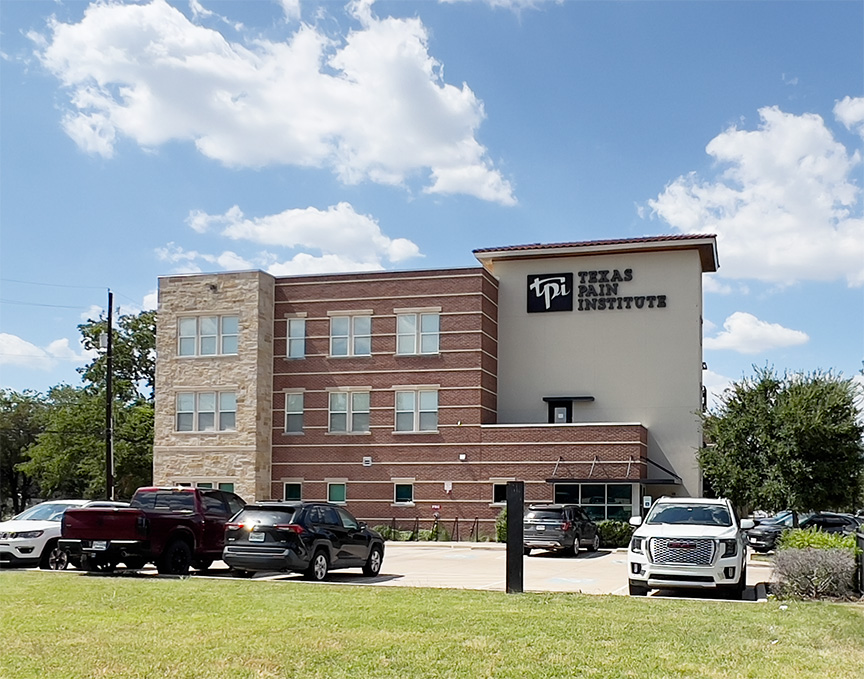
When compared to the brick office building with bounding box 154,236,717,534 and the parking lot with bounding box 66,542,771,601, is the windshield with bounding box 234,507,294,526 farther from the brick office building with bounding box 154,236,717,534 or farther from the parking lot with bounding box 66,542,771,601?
the brick office building with bounding box 154,236,717,534

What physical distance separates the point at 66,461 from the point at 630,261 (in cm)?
3641

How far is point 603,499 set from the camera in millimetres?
40375

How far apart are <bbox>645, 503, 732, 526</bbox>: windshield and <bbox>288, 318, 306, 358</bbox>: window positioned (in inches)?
1083

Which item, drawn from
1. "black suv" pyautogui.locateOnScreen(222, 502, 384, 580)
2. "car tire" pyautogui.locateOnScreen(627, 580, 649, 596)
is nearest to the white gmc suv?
"car tire" pyautogui.locateOnScreen(627, 580, 649, 596)

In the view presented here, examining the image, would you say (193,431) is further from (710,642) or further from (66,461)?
(710,642)

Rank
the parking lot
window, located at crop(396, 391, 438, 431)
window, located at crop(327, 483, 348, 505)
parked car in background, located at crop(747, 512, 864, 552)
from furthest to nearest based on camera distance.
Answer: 1. window, located at crop(327, 483, 348, 505)
2. window, located at crop(396, 391, 438, 431)
3. parked car in background, located at crop(747, 512, 864, 552)
4. the parking lot

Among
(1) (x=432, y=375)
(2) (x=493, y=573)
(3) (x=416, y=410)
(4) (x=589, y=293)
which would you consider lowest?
(2) (x=493, y=573)

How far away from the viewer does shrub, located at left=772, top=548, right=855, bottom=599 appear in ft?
55.0

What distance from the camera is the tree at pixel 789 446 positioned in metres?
32.5

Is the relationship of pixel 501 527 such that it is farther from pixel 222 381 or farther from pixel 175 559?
pixel 175 559

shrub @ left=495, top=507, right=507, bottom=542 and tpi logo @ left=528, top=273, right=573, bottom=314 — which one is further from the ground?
tpi logo @ left=528, top=273, right=573, bottom=314

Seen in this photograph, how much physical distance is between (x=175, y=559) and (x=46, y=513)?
4.86m

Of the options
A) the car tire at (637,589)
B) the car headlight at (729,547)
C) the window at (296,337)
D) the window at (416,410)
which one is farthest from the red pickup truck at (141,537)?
the window at (296,337)

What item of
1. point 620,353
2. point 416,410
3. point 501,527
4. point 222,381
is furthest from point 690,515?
point 222,381
